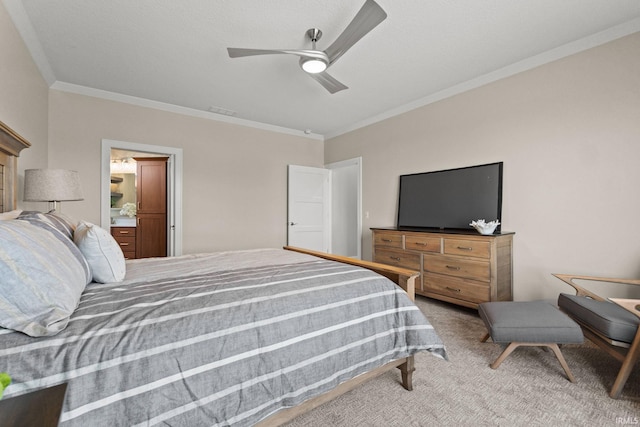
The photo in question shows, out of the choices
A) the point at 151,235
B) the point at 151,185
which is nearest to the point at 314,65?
the point at 151,185

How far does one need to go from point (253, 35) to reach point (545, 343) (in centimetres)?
323

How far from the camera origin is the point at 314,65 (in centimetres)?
226

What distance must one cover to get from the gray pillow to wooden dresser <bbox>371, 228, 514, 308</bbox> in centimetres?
309

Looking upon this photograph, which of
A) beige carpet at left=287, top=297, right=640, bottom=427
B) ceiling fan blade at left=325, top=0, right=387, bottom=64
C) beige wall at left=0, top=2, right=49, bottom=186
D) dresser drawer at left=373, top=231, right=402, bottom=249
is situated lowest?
beige carpet at left=287, top=297, right=640, bottom=427

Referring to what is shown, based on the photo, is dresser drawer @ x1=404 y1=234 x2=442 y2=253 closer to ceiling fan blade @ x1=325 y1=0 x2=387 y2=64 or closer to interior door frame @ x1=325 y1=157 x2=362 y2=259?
interior door frame @ x1=325 y1=157 x2=362 y2=259

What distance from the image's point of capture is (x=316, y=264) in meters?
1.94

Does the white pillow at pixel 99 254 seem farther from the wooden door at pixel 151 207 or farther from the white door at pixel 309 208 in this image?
the wooden door at pixel 151 207

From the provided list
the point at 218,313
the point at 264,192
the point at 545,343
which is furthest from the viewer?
the point at 264,192

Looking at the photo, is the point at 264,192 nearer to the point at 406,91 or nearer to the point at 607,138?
the point at 406,91

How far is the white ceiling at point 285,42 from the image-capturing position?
2.10 meters

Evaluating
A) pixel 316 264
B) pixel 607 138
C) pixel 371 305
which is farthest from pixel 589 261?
pixel 316 264

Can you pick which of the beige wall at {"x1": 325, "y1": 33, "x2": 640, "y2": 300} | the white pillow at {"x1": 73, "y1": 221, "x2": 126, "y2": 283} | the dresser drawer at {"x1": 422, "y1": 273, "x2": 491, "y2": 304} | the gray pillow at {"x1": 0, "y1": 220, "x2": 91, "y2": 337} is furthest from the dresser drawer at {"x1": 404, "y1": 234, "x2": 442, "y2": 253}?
the gray pillow at {"x1": 0, "y1": 220, "x2": 91, "y2": 337}

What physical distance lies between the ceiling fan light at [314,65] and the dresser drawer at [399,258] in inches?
91.5

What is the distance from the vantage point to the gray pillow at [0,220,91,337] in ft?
2.83
